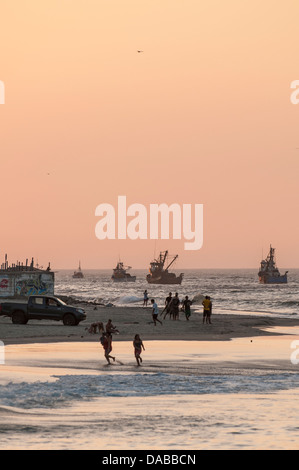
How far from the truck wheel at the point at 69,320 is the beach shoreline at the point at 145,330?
442mm

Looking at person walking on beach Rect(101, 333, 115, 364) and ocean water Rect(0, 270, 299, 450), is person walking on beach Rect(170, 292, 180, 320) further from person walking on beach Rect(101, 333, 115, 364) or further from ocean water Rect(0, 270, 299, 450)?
person walking on beach Rect(101, 333, 115, 364)

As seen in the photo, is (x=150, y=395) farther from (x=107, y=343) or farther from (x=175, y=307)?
(x=175, y=307)

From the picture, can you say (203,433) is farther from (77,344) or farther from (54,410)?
(77,344)

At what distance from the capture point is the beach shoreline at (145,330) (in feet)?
144

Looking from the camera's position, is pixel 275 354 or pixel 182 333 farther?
pixel 182 333

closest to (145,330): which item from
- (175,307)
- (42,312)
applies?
(42,312)

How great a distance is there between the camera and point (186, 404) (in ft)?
74.5

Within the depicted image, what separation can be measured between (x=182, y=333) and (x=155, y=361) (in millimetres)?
16157

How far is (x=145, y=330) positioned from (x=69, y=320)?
197 inches

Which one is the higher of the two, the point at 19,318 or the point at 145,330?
the point at 19,318

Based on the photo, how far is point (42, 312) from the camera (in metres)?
52.1

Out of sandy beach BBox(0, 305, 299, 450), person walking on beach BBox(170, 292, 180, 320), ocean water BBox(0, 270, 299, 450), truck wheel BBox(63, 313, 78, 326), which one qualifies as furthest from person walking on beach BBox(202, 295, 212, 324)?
ocean water BBox(0, 270, 299, 450)

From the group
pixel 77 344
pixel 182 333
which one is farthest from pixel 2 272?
pixel 77 344
